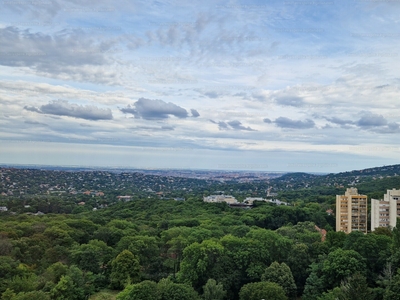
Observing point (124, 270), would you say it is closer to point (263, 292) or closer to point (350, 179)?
point (263, 292)

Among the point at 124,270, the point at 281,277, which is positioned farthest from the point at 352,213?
the point at 124,270

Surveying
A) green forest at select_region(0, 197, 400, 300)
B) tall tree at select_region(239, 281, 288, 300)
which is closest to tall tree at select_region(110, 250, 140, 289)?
green forest at select_region(0, 197, 400, 300)

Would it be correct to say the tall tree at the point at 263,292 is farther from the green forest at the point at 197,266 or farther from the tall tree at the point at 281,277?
the tall tree at the point at 281,277

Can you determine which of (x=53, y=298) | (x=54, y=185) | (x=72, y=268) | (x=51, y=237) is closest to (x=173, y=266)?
(x=72, y=268)

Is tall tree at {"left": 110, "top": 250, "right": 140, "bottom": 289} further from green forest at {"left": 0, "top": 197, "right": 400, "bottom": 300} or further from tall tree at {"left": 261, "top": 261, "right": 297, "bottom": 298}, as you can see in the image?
tall tree at {"left": 261, "top": 261, "right": 297, "bottom": 298}

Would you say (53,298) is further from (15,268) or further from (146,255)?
(146,255)

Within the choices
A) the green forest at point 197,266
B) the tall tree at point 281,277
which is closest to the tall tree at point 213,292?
the green forest at point 197,266
